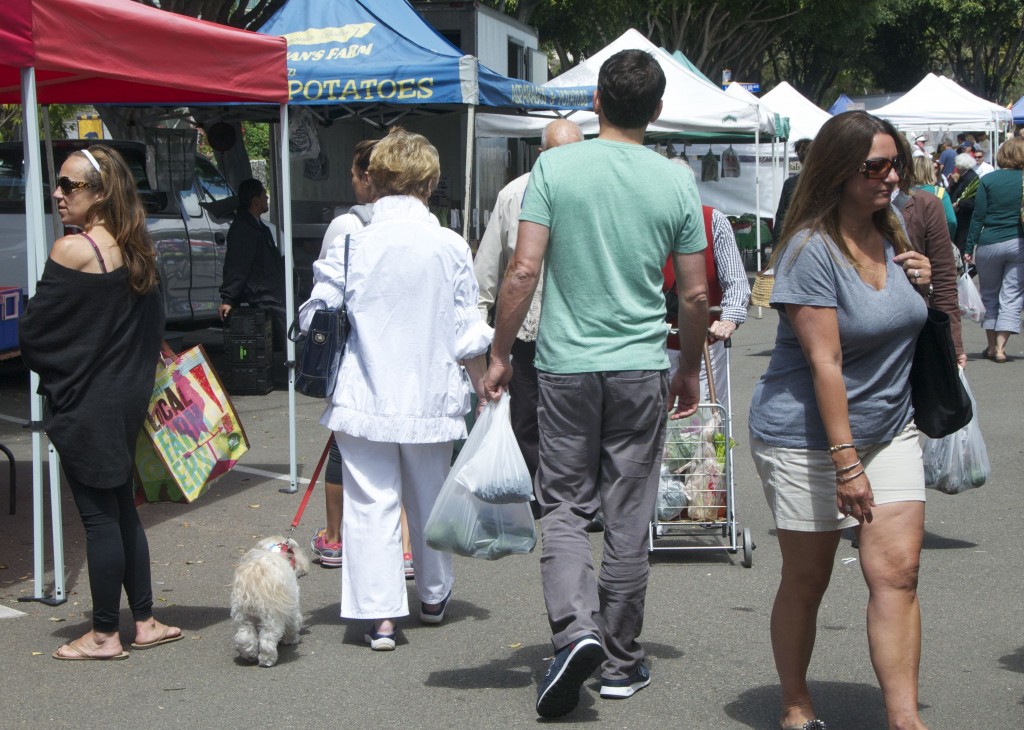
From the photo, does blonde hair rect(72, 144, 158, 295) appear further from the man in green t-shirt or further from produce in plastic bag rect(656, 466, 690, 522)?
produce in plastic bag rect(656, 466, 690, 522)

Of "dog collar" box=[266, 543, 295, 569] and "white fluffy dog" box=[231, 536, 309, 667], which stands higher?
"dog collar" box=[266, 543, 295, 569]

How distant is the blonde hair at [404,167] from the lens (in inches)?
181

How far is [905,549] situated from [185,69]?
4.07m

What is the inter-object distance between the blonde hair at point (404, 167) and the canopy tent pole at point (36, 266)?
4.55ft

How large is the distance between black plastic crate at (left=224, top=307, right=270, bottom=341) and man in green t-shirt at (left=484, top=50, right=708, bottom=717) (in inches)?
279

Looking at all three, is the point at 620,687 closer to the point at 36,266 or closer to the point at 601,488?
the point at 601,488

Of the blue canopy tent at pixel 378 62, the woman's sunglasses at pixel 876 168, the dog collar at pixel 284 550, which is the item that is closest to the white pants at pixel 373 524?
the dog collar at pixel 284 550

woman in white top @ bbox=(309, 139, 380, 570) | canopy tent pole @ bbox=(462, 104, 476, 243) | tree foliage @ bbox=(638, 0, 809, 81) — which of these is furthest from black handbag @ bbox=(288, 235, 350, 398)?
tree foliage @ bbox=(638, 0, 809, 81)

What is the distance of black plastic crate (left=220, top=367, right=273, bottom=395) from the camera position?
10906 mm

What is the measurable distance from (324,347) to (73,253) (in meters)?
0.90

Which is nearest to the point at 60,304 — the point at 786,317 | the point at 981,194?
the point at 786,317

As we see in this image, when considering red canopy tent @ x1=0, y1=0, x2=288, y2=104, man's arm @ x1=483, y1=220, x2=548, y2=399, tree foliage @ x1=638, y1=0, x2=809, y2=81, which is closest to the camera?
man's arm @ x1=483, y1=220, x2=548, y2=399

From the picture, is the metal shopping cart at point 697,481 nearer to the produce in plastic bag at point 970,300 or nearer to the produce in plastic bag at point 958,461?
the produce in plastic bag at point 958,461

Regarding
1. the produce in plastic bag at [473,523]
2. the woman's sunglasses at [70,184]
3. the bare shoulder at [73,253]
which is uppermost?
the woman's sunglasses at [70,184]
